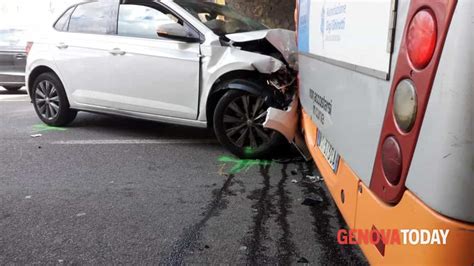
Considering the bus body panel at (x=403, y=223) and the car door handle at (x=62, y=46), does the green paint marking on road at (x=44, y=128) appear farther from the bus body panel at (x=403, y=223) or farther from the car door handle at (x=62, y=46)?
the bus body panel at (x=403, y=223)

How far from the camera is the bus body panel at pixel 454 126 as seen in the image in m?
1.35

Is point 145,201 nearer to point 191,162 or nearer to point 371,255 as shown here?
point 191,162

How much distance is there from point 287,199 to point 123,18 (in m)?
3.25

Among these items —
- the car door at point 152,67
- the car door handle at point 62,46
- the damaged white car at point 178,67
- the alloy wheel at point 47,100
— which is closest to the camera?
the damaged white car at point 178,67

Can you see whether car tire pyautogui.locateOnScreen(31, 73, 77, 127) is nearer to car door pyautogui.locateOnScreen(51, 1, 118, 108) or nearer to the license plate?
car door pyautogui.locateOnScreen(51, 1, 118, 108)

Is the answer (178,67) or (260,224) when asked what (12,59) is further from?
(260,224)

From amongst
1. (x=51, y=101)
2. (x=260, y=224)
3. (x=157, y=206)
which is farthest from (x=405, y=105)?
(x=51, y=101)

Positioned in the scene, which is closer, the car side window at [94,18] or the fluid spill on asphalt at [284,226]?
the fluid spill on asphalt at [284,226]

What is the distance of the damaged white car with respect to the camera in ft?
16.5

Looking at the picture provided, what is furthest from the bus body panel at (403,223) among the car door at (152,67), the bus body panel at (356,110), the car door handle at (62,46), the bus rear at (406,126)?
the car door handle at (62,46)

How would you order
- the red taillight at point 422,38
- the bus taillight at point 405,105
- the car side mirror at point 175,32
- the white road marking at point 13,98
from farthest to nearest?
the white road marking at point 13,98 → the car side mirror at point 175,32 → the bus taillight at point 405,105 → the red taillight at point 422,38

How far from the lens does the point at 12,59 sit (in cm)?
1047

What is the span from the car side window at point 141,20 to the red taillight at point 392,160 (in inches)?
162

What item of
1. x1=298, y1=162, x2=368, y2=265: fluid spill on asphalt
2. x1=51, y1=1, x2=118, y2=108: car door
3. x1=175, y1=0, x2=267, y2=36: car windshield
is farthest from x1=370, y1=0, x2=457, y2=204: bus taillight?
x1=51, y1=1, x2=118, y2=108: car door
